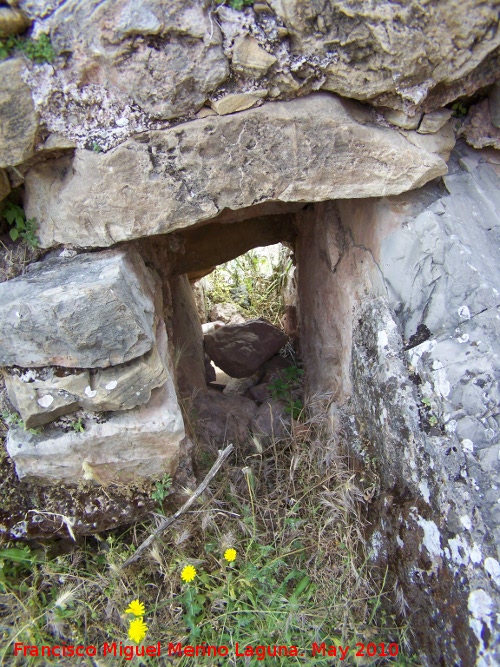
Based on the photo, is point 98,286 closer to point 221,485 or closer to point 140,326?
point 140,326

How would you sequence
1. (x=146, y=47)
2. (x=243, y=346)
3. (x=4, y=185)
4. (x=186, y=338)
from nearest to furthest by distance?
(x=146, y=47) → (x=4, y=185) → (x=186, y=338) → (x=243, y=346)

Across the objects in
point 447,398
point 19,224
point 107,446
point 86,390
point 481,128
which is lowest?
point 447,398

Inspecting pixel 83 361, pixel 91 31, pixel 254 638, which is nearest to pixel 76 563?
pixel 254 638

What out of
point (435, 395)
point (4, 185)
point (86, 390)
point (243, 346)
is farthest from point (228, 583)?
point (243, 346)

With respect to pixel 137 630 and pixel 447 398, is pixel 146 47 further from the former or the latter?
pixel 137 630

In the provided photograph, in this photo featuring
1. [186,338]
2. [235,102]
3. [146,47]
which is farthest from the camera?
[186,338]

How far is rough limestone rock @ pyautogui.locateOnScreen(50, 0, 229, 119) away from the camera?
1.31m

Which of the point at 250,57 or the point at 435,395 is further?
the point at 435,395

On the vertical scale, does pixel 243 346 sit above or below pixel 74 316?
below

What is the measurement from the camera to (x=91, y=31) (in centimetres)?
133

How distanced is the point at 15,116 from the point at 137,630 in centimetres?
163

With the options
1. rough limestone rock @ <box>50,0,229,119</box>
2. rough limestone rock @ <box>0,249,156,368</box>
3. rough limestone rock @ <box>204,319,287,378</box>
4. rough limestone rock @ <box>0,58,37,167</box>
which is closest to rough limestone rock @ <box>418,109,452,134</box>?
rough limestone rock @ <box>50,0,229,119</box>

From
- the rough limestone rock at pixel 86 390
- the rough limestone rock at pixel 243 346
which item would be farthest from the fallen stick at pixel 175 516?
the rough limestone rock at pixel 243 346

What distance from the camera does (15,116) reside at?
1.41 meters
